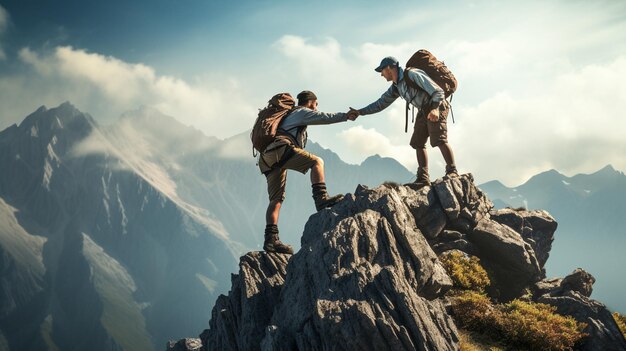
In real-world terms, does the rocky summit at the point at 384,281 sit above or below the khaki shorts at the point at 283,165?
below

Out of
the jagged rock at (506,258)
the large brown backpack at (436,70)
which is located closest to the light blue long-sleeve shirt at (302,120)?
the large brown backpack at (436,70)

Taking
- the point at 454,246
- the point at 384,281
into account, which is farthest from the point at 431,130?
the point at 384,281

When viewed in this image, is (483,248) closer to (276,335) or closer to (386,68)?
(386,68)

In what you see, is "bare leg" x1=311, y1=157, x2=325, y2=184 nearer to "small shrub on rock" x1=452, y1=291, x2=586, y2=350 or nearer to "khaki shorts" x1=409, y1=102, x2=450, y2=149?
"khaki shorts" x1=409, y1=102, x2=450, y2=149

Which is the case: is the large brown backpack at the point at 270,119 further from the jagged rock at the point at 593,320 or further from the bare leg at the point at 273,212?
the jagged rock at the point at 593,320

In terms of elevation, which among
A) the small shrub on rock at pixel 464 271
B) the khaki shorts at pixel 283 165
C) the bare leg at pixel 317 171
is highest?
the khaki shorts at pixel 283 165

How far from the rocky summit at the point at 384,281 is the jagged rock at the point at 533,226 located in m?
0.47

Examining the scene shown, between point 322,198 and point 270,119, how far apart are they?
317 cm

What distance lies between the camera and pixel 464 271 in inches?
547

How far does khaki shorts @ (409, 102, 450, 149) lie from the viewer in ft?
51.2

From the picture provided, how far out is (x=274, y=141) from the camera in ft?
44.7

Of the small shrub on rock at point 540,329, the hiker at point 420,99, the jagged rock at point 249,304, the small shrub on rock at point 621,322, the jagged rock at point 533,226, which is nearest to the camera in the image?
the small shrub on rock at point 540,329

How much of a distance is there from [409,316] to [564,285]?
8638 millimetres

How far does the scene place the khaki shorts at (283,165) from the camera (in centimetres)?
1334
